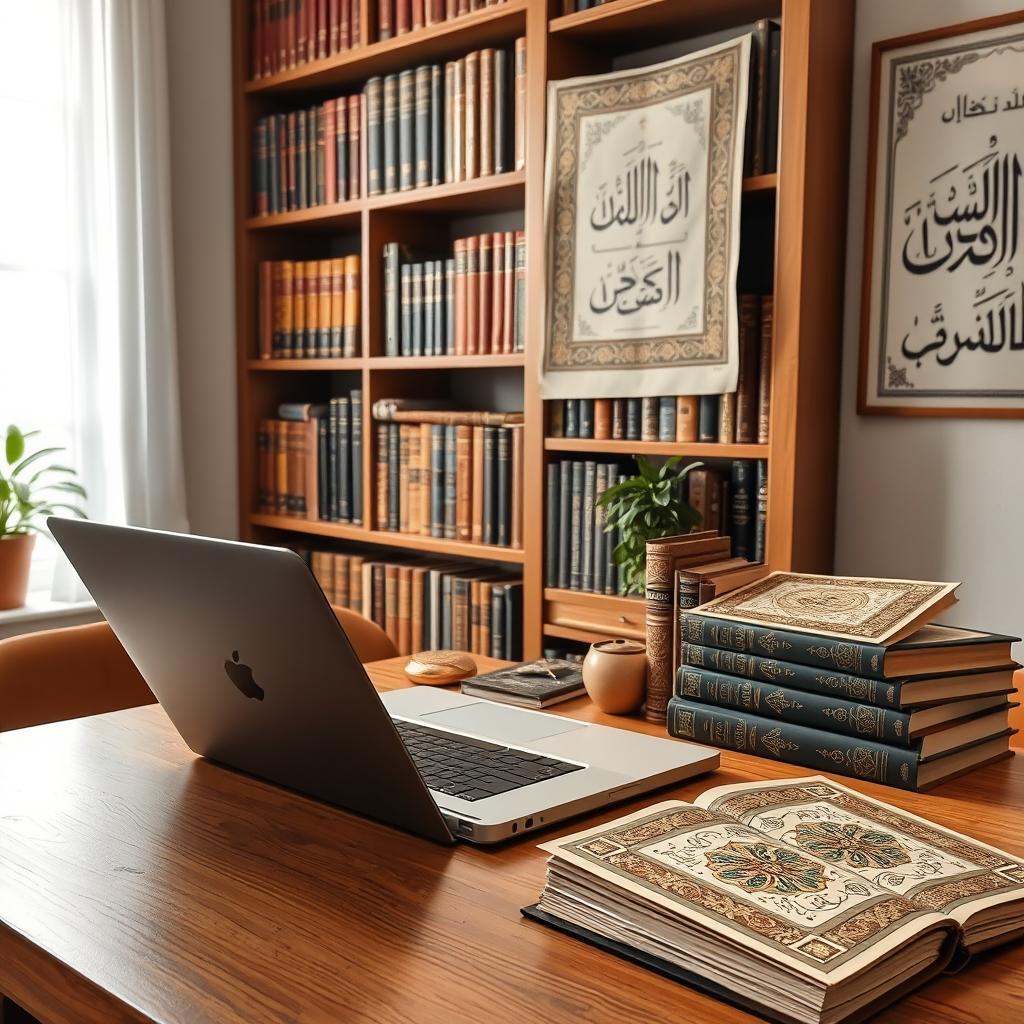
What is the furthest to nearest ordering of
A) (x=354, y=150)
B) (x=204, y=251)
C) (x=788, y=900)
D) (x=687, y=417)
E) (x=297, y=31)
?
(x=204, y=251) < (x=297, y=31) < (x=354, y=150) < (x=687, y=417) < (x=788, y=900)

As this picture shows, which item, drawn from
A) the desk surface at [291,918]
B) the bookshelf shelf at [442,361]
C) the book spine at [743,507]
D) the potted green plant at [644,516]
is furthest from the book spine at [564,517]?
the desk surface at [291,918]

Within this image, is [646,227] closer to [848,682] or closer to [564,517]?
[564,517]

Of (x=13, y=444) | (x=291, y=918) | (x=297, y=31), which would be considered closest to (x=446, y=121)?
(x=297, y=31)

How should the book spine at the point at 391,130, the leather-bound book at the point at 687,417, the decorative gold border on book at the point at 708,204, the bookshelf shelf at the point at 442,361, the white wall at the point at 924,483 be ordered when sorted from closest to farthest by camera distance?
the white wall at the point at 924,483, the decorative gold border on book at the point at 708,204, the leather-bound book at the point at 687,417, the bookshelf shelf at the point at 442,361, the book spine at the point at 391,130

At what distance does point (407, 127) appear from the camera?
9.36 ft

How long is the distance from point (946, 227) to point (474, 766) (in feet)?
4.99

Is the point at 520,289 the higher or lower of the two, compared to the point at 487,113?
lower

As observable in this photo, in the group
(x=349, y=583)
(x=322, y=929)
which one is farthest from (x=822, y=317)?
(x=322, y=929)

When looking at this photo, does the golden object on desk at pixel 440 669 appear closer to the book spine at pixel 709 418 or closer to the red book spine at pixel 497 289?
the book spine at pixel 709 418

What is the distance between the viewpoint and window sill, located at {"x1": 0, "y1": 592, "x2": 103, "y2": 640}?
2846 mm

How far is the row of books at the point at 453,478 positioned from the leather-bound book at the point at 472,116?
0.59m

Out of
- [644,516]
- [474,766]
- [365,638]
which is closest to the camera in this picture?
[474,766]

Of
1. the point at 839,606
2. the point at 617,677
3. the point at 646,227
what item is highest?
the point at 646,227

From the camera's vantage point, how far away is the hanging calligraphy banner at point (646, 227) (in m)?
2.23
